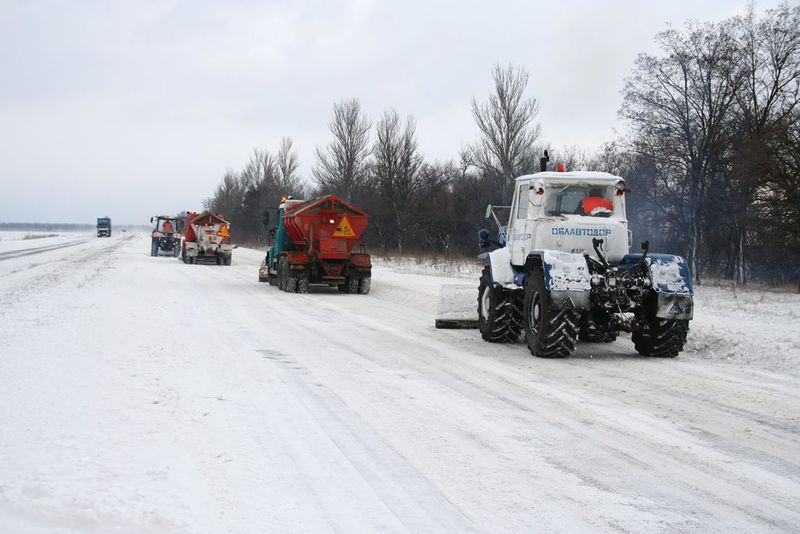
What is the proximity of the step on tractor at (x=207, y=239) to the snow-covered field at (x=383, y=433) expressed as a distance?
24769 mm

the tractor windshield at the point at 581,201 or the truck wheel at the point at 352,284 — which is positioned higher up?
the tractor windshield at the point at 581,201

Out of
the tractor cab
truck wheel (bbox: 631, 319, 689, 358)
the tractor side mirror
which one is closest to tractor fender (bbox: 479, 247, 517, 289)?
the tractor side mirror

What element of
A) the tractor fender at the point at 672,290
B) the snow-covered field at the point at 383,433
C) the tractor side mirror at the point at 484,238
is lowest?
the snow-covered field at the point at 383,433

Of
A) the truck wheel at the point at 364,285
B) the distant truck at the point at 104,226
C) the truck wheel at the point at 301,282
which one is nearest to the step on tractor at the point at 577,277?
the truck wheel at the point at 364,285

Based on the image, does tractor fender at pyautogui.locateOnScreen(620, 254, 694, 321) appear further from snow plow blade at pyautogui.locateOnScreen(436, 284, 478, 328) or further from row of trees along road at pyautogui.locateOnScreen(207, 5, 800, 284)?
row of trees along road at pyautogui.locateOnScreen(207, 5, 800, 284)

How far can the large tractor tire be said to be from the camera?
37.1 feet

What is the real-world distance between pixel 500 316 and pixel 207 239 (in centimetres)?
2709

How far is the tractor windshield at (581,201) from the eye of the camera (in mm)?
10648

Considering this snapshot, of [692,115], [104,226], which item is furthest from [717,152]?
[104,226]

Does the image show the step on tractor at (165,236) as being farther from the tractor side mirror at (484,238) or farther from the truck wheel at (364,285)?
the tractor side mirror at (484,238)

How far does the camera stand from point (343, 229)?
20688 mm

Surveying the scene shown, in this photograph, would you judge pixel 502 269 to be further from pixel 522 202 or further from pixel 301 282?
pixel 301 282

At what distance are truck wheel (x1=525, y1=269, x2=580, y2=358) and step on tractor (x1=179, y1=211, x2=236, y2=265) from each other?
27.8 meters

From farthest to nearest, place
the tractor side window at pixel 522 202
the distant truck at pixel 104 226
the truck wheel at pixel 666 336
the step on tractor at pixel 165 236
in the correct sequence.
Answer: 1. the distant truck at pixel 104 226
2. the step on tractor at pixel 165 236
3. the tractor side window at pixel 522 202
4. the truck wheel at pixel 666 336
